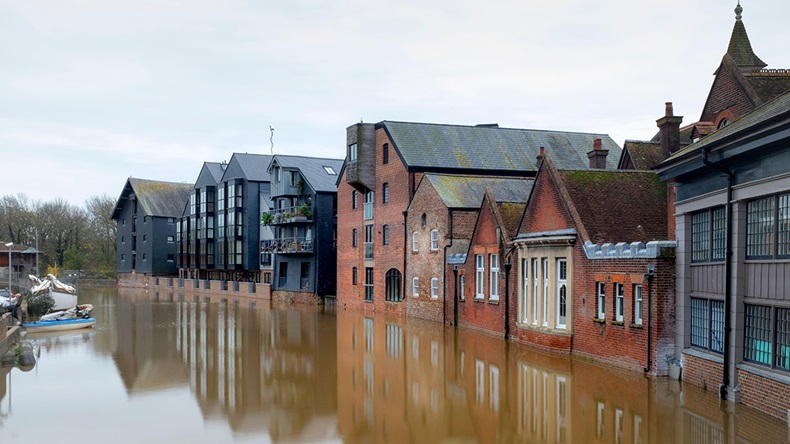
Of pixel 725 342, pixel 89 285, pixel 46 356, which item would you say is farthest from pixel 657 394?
pixel 89 285

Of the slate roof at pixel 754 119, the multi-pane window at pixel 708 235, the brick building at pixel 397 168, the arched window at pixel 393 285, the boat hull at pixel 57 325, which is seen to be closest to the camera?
the slate roof at pixel 754 119

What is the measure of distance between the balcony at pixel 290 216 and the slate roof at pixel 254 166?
865 cm

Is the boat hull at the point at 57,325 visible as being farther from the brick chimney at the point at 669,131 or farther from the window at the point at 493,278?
the brick chimney at the point at 669,131

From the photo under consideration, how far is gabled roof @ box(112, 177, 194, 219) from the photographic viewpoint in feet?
270

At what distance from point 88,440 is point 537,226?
16001 mm

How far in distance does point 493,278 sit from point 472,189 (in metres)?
7.25

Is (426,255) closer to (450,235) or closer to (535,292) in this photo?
(450,235)

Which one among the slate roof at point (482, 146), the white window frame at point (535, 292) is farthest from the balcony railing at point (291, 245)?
the white window frame at point (535, 292)

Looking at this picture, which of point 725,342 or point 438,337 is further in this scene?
point 438,337

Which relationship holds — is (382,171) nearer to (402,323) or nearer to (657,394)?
(402,323)

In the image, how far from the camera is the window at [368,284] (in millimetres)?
44584

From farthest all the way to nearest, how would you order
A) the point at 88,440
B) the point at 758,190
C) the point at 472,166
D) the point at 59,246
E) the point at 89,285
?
the point at 59,246 → the point at 89,285 → the point at 472,166 → the point at 758,190 → the point at 88,440

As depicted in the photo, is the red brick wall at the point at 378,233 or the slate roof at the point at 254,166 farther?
the slate roof at the point at 254,166

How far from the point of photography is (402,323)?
36.0 m
